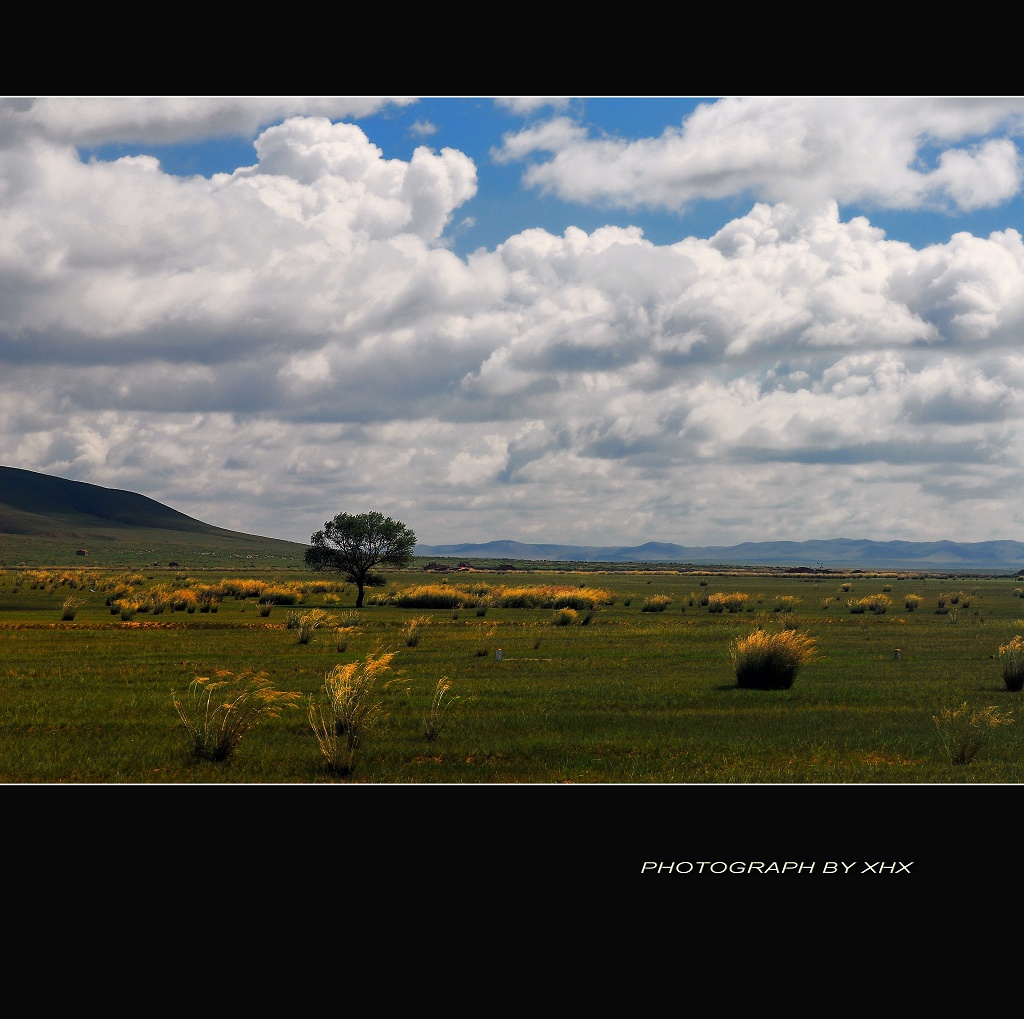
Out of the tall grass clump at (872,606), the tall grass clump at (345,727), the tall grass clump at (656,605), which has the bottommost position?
the tall grass clump at (656,605)

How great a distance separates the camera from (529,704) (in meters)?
21.7

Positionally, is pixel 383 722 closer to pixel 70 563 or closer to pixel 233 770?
pixel 233 770

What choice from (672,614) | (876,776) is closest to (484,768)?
(876,776)

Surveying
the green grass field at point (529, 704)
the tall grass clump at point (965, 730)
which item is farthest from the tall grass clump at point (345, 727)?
the tall grass clump at point (965, 730)

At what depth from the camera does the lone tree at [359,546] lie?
71.8 metres

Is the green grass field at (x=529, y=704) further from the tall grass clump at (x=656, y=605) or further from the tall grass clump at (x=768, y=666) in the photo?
the tall grass clump at (x=656, y=605)

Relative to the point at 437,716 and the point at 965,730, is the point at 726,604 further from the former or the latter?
the point at 965,730

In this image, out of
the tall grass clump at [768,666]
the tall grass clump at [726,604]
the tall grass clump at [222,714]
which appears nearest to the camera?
the tall grass clump at [222,714]

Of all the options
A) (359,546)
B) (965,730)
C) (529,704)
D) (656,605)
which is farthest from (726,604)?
(965,730)

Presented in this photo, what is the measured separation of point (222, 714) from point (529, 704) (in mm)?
6306

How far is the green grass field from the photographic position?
1508 centimetres

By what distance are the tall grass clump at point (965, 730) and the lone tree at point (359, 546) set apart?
55076 mm

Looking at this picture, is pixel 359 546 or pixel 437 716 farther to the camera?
pixel 359 546

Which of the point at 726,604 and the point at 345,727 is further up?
the point at 345,727
